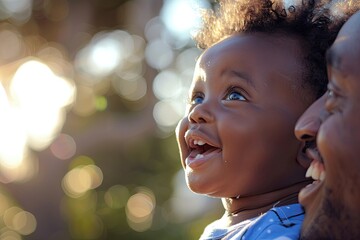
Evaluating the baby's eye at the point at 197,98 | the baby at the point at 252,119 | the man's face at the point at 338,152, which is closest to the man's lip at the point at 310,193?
the man's face at the point at 338,152

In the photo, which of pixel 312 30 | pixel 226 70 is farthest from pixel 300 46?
pixel 226 70

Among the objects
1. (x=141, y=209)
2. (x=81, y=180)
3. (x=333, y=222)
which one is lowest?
(x=141, y=209)

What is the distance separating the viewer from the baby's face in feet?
8.33

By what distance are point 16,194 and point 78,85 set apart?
4.42 feet

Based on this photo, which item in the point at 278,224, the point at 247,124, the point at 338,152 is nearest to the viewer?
the point at 338,152

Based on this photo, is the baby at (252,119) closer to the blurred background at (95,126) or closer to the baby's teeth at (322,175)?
the baby's teeth at (322,175)

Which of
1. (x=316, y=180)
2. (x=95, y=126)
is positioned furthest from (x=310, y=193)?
(x=95, y=126)

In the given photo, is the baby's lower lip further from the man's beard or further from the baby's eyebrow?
the man's beard

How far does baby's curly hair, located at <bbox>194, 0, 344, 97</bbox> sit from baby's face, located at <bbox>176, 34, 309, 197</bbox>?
0.04 meters

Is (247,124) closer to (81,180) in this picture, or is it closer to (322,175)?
(322,175)

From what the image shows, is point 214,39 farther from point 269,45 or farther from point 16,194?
point 16,194

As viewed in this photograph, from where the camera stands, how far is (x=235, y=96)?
8.48 feet

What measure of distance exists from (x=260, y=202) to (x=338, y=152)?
72cm

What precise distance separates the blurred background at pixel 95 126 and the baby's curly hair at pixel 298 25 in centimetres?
533
